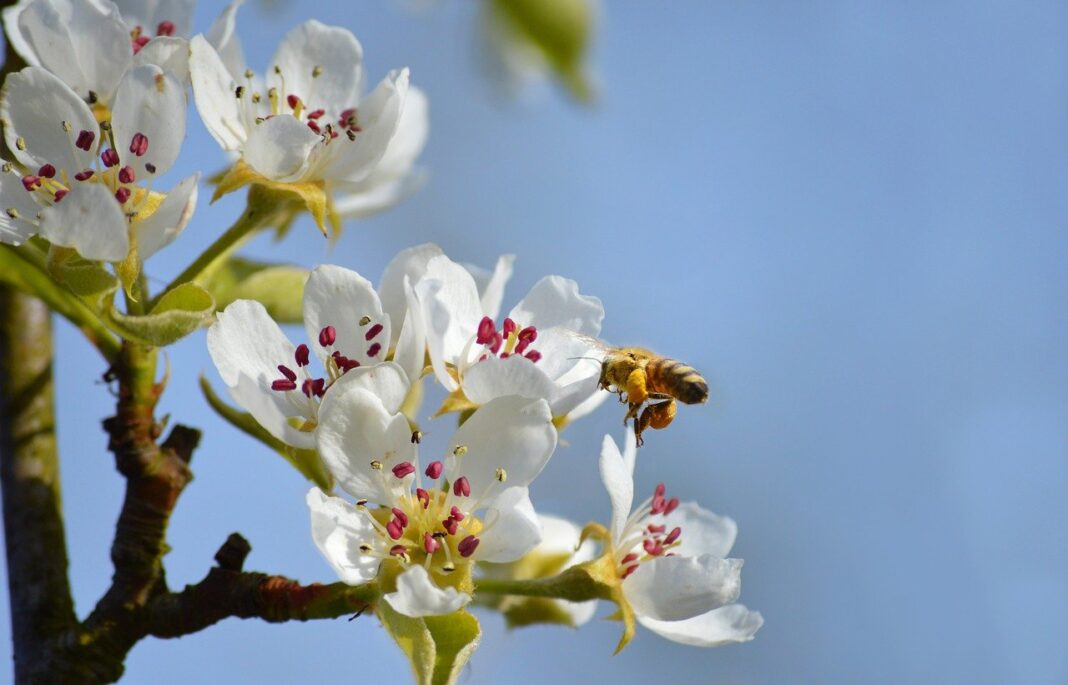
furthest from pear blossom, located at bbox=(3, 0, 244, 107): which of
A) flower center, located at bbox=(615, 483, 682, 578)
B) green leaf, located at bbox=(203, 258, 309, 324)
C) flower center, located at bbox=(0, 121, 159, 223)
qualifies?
flower center, located at bbox=(615, 483, 682, 578)

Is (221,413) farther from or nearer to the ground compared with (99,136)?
nearer to the ground

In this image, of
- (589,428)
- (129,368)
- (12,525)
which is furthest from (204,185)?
(589,428)

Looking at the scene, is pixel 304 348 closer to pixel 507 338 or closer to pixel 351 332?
pixel 351 332

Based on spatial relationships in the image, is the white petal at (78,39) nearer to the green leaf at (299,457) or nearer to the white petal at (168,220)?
the white petal at (168,220)

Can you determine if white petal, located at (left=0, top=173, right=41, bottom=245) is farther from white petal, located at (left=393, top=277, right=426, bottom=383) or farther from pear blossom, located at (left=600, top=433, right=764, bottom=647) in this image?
pear blossom, located at (left=600, top=433, right=764, bottom=647)

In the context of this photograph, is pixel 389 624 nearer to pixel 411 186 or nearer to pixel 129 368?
pixel 129 368

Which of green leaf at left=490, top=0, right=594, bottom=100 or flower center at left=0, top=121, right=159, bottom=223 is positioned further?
green leaf at left=490, top=0, right=594, bottom=100

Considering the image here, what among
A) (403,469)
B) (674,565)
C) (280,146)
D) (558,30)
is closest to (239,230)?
(280,146)
